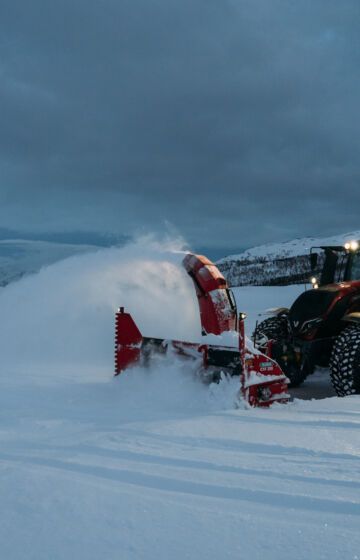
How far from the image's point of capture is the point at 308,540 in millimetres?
2527

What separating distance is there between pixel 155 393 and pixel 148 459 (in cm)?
217

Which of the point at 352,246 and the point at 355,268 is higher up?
the point at 352,246

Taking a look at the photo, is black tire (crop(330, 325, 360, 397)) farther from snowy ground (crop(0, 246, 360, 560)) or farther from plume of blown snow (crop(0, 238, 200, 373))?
plume of blown snow (crop(0, 238, 200, 373))

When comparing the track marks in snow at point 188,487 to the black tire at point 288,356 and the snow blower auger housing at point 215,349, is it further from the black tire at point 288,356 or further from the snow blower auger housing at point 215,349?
the black tire at point 288,356

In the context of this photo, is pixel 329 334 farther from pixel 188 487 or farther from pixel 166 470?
pixel 188 487

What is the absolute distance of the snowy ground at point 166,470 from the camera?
8.28ft

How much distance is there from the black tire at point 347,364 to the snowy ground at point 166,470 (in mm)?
567

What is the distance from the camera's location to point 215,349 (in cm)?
607

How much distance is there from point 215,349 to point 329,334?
7.37 feet

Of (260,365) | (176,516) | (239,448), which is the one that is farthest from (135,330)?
(176,516)

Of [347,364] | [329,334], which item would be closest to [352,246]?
[329,334]

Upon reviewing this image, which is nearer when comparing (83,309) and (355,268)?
(355,268)

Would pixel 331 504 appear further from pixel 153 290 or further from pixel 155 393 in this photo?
pixel 153 290

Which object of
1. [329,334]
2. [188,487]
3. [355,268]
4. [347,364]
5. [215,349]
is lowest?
[188,487]
